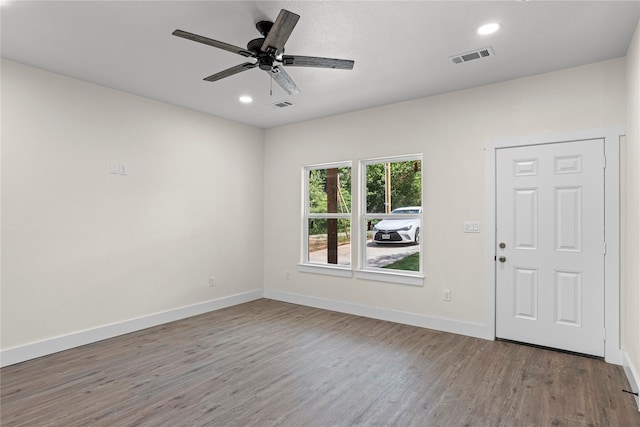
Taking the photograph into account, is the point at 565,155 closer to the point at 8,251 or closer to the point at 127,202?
the point at 127,202

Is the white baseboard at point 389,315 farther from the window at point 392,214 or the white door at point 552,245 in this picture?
the window at point 392,214

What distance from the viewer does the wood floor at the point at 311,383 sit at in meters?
2.33

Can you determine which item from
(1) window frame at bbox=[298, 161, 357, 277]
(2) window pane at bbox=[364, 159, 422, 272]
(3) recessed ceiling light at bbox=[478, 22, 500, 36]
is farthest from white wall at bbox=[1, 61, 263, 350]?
(3) recessed ceiling light at bbox=[478, 22, 500, 36]

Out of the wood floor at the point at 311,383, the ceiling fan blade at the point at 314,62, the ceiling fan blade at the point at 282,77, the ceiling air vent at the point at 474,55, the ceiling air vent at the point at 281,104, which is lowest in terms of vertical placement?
the wood floor at the point at 311,383

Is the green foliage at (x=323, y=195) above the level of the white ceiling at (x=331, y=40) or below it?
below

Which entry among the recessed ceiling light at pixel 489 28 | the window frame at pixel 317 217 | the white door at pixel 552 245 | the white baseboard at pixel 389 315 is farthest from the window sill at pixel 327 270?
the recessed ceiling light at pixel 489 28

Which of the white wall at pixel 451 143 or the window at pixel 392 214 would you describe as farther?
the window at pixel 392 214

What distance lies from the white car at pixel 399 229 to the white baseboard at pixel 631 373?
2.12 m

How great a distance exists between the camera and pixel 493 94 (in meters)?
3.74

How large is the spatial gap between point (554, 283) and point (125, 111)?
16.0 feet

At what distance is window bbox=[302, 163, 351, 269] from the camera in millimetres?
5031

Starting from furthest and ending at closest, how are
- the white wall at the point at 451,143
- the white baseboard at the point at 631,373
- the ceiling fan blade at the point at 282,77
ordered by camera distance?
the white wall at the point at 451,143 → the ceiling fan blade at the point at 282,77 → the white baseboard at the point at 631,373

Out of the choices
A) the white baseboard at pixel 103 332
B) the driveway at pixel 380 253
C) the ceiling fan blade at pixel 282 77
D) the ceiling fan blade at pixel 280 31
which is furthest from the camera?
the driveway at pixel 380 253

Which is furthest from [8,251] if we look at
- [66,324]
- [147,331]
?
[147,331]
